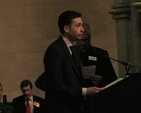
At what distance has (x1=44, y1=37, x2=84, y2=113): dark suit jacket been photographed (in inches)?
179

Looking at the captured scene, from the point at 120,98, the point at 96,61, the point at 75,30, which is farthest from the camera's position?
the point at 96,61

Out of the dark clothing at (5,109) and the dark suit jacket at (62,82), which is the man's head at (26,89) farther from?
the dark suit jacket at (62,82)

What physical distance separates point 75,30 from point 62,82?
0.43 m

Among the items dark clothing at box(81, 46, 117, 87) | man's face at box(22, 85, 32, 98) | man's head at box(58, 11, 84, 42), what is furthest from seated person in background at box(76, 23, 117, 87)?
man's face at box(22, 85, 32, 98)

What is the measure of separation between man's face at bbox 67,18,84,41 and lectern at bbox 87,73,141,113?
0.58 metres

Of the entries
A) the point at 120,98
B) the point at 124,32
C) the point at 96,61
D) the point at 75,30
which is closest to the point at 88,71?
the point at 75,30

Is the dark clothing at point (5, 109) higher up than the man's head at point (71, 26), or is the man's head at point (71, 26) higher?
the man's head at point (71, 26)

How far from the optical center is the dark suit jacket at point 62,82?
4539 mm

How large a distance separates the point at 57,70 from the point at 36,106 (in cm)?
409

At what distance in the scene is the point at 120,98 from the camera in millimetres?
4258

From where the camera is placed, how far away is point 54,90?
4527 millimetres

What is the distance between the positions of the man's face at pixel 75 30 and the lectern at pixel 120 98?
58cm

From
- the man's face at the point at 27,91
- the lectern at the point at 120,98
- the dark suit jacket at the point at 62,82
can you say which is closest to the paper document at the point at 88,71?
the dark suit jacket at the point at 62,82

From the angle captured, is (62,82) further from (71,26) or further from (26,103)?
(26,103)
